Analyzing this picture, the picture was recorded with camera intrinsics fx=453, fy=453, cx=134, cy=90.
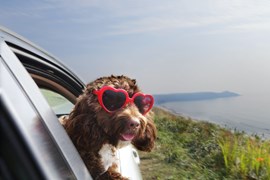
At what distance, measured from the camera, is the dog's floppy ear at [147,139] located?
2.10 metres

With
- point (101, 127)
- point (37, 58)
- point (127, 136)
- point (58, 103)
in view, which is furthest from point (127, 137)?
point (58, 103)

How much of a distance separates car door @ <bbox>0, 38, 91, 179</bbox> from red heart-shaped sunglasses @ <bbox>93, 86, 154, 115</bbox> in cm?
35

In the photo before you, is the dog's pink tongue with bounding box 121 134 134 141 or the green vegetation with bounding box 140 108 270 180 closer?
the dog's pink tongue with bounding box 121 134 134 141

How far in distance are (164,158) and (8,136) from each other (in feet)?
22.3

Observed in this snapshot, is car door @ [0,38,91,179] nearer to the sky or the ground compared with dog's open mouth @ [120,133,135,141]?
nearer to the sky

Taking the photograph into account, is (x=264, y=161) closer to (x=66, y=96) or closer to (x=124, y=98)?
(x=66, y=96)

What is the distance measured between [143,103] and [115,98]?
0.61ft

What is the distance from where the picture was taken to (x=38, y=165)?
113 centimetres

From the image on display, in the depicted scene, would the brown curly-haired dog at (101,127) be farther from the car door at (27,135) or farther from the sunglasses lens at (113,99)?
the car door at (27,135)

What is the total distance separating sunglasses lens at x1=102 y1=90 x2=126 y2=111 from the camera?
6.29 ft

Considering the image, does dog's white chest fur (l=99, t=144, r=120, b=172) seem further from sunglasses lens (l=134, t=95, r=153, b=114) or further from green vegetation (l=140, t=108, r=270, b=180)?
green vegetation (l=140, t=108, r=270, b=180)

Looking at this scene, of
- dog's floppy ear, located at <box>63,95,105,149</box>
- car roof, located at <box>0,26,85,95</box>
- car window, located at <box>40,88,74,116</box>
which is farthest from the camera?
car window, located at <box>40,88,74,116</box>

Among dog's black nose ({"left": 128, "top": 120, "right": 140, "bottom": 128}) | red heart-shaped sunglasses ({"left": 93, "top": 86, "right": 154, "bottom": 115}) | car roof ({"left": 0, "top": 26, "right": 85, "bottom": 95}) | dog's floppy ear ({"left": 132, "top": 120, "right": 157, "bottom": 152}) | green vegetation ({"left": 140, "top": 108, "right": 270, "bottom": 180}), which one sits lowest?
green vegetation ({"left": 140, "top": 108, "right": 270, "bottom": 180})

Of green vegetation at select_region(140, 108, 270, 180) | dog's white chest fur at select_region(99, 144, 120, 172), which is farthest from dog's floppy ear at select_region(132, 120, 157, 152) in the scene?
green vegetation at select_region(140, 108, 270, 180)
